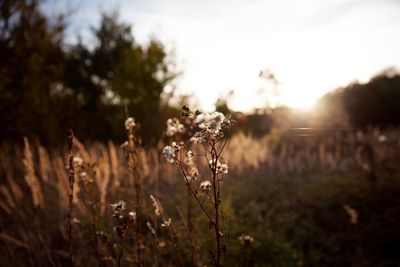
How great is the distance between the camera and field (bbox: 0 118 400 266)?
277 centimetres

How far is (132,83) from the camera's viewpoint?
72.3 feet

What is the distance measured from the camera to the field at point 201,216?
277 cm

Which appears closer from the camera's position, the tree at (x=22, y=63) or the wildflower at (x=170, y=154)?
the wildflower at (x=170, y=154)

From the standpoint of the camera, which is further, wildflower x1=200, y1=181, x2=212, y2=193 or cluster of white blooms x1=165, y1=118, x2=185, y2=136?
cluster of white blooms x1=165, y1=118, x2=185, y2=136

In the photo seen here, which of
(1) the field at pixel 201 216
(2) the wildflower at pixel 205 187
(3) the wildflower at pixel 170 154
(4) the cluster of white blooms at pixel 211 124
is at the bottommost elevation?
(1) the field at pixel 201 216

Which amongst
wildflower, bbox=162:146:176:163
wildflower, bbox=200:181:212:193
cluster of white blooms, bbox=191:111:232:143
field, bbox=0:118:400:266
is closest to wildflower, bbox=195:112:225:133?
cluster of white blooms, bbox=191:111:232:143

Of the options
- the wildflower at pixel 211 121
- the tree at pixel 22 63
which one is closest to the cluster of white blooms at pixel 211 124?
the wildflower at pixel 211 121

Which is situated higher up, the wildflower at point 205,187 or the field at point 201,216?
the wildflower at point 205,187

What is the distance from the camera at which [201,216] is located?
2.95 m

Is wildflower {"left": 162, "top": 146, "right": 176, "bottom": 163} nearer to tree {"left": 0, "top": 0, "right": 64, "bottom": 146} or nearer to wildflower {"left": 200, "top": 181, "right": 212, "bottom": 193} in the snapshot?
wildflower {"left": 200, "top": 181, "right": 212, "bottom": 193}

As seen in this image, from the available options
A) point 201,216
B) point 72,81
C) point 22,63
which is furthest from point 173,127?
point 72,81

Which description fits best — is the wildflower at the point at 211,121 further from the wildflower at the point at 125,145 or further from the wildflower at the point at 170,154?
the wildflower at the point at 125,145

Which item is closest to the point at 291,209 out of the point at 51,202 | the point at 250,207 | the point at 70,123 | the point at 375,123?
the point at 250,207

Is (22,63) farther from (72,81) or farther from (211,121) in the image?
(72,81)
